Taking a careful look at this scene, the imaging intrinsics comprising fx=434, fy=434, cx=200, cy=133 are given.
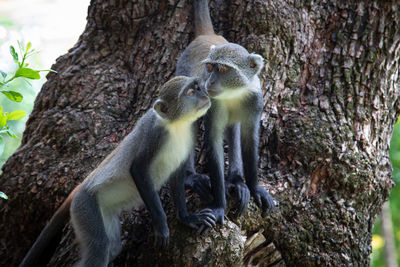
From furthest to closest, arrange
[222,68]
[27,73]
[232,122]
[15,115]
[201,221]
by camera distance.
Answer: [232,122] → [222,68] → [201,221] → [15,115] → [27,73]

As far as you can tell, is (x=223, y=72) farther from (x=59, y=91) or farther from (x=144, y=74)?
(x=59, y=91)

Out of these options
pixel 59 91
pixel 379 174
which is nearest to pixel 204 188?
pixel 379 174

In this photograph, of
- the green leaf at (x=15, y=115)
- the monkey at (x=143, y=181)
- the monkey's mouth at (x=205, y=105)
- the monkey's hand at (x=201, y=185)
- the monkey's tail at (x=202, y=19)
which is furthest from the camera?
the monkey's tail at (x=202, y=19)

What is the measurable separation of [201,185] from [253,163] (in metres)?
0.51

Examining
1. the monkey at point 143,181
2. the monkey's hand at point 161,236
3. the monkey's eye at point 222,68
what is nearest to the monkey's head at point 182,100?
the monkey at point 143,181

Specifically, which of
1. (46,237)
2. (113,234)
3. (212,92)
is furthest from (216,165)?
(46,237)

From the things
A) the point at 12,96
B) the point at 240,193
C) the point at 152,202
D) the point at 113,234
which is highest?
the point at 12,96

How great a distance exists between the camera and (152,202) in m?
3.42

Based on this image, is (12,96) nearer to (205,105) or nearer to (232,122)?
(205,105)

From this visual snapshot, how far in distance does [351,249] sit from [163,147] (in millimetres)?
1937

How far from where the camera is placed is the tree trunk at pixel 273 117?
3848mm

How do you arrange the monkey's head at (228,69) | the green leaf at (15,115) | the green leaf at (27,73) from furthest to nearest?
the monkey's head at (228,69)
the green leaf at (15,115)
the green leaf at (27,73)

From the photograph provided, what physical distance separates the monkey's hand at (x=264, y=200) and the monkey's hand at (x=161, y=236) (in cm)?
88

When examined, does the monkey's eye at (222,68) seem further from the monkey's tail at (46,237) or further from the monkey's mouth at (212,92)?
the monkey's tail at (46,237)
